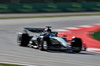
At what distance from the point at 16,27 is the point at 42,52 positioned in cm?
955

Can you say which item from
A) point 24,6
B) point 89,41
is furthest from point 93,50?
point 24,6

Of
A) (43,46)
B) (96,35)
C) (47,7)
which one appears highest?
(47,7)

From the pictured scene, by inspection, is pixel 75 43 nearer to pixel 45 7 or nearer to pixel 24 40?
pixel 24 40

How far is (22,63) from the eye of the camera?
841cm

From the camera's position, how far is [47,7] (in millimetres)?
33125

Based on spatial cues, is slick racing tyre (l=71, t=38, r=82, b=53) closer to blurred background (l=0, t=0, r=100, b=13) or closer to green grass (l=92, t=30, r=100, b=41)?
green grass (l=92, t=30, r=100, b=41)

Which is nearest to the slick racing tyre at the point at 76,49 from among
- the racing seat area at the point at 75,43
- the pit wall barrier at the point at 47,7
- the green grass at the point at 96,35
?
the racing seat area at the point at 75,43

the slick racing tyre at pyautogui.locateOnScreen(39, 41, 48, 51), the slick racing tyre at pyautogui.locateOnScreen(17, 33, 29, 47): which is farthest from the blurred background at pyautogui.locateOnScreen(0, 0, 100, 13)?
the slick racing tyre at pyautogui.locateOnScreen(39, 41, 48, 51)

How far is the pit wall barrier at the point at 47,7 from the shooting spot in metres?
31.1

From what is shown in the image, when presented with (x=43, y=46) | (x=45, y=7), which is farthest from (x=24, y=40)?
(x=45, y=7)

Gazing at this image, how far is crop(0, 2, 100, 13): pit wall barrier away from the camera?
31119 millimetres

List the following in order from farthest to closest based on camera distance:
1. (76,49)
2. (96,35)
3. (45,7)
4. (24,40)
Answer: (45,7) < (96,35) < (24,40) < (76,49)

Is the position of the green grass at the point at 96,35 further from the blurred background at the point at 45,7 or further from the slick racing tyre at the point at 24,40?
the blurred background at the point at 45,7

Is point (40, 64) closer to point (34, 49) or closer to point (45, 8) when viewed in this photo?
point (34, 49)
